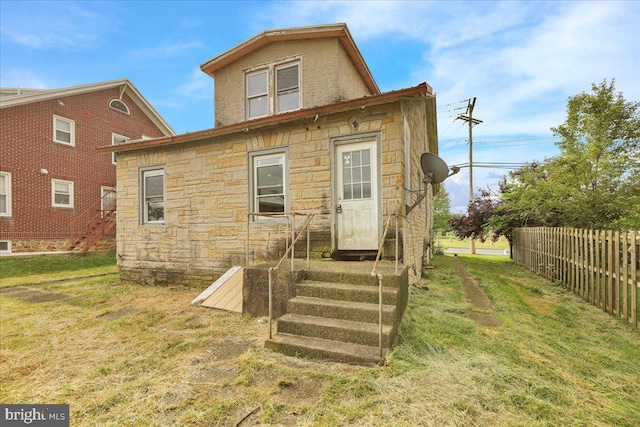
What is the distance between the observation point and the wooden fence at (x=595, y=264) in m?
5.04

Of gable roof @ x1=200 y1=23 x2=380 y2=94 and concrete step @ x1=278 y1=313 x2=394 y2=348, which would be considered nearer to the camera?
concrete step @ x1=278 y1=313 x2=394 y2=348

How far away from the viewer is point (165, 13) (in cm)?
915

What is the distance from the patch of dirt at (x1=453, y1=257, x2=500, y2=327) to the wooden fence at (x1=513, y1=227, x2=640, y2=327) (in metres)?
2.10

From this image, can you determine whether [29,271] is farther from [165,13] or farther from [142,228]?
[165,13]

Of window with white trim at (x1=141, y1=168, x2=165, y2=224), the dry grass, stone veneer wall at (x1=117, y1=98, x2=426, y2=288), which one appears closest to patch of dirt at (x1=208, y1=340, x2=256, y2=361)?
the dry grass

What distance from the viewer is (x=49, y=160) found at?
45.3 ft

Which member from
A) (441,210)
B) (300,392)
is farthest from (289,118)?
(441,210)

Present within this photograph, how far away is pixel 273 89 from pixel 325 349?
8274 mm

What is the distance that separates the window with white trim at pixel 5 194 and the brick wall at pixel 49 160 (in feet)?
0.51

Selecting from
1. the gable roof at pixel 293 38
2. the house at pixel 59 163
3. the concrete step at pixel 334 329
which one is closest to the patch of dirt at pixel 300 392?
the concrete step at pixel 334 329

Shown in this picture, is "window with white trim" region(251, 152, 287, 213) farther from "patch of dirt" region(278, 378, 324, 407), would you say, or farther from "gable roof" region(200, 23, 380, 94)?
"gable roof" region(200, 23, 380, 94)

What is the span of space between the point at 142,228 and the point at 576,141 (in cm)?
A: 1525

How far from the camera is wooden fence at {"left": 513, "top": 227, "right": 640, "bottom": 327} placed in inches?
199

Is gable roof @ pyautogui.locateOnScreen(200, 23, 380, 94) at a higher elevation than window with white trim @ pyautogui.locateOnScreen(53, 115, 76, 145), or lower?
higher
